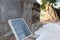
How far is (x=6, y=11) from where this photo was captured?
17.1ft

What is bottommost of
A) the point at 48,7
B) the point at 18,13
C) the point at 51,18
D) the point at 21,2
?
the point at 51,18

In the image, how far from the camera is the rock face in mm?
4984

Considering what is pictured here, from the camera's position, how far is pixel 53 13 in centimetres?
1345

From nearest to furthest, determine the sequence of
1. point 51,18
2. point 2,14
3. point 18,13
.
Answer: point 2,14 < point 18,13 < point 51,18

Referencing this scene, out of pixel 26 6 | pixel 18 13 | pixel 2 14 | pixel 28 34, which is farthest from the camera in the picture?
pixel 26 6

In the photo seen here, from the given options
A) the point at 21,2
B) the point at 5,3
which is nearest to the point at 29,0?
the point at 21,2

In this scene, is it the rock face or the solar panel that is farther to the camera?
the rock face

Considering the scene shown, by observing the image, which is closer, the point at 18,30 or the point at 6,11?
the point at 18,30

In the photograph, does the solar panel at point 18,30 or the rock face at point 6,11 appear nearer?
the solar panel at point 18,30

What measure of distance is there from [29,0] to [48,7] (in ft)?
21.7

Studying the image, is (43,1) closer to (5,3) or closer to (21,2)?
(21,2)

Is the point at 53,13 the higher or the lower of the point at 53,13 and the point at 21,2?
the lower

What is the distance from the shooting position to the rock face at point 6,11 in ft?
16.4

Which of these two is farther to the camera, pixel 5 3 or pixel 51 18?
A: pixel 51 18
